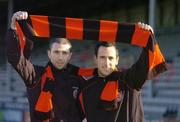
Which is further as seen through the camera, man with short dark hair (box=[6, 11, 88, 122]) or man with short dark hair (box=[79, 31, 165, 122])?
man with short dark hair (box=[6, 11, 88, 122])

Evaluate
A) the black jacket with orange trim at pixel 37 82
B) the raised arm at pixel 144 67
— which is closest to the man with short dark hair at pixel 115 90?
the raised arm at pixel 144 67

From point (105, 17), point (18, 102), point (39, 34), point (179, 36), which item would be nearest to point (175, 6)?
point (179, 36)

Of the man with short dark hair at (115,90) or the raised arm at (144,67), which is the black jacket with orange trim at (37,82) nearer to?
the man with short dark hair at (115,90)

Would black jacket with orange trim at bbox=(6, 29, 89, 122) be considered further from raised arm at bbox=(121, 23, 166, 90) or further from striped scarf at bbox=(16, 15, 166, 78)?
raised arm at bbox=(121, 23, 166, 90)

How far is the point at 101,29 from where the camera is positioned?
406cm

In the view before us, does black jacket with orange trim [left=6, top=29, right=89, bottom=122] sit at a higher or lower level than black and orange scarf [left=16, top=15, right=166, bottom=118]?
lower

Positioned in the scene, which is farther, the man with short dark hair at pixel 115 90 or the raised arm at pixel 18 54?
the raised arm at pixel 18 54

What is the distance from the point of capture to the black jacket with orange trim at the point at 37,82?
3859mm

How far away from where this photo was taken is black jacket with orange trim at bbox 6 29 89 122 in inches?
152

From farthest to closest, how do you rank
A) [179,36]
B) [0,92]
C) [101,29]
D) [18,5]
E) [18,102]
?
[18,5] → [0,92] → [179,36] → [18,102] → [101,29]

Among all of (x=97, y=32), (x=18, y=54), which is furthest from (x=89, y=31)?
(x=18, y=54)

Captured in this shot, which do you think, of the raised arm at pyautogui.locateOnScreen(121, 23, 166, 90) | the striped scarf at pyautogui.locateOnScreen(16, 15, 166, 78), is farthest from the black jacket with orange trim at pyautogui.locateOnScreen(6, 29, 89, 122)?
the raised arm at pyautogui.locateOnScreen(121, 23, 166, 90)

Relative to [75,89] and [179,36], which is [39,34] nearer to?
[75,89]

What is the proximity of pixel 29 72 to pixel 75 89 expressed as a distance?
35 cm
